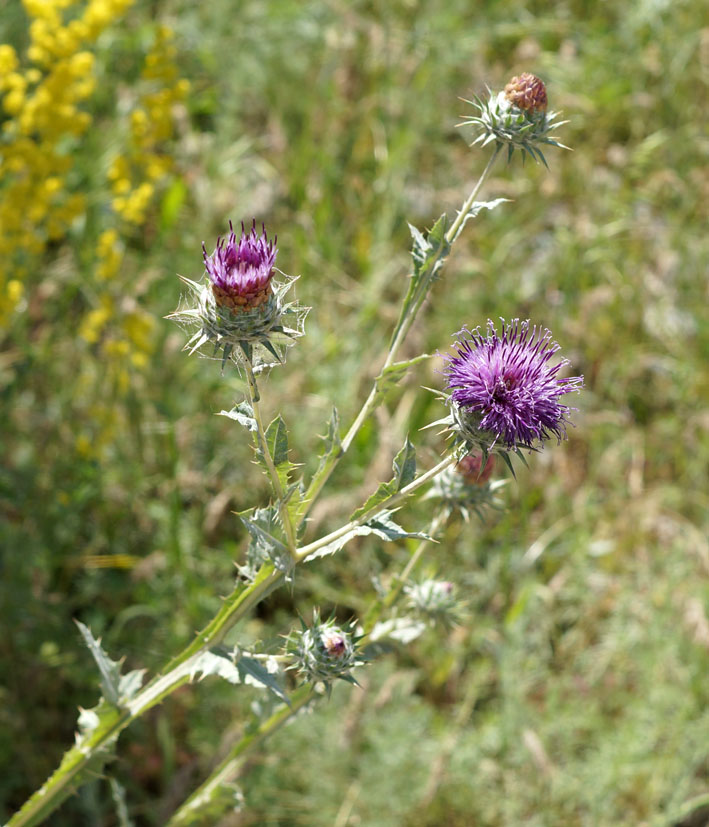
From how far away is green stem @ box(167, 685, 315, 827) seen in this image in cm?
238

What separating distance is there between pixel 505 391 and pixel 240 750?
1.39 metres

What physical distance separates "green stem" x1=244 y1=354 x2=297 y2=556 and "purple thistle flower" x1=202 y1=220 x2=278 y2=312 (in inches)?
5.1

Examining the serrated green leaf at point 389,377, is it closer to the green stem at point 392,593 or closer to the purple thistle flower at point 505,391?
the purple thistle flower at point 505,391

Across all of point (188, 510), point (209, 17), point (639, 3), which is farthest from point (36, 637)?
point (639, 3)

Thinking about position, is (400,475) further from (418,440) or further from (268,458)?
(418,440)

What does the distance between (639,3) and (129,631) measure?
5493mm

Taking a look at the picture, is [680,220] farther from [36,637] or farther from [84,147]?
[36,637]

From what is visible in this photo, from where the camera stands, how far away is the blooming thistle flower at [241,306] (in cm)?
176

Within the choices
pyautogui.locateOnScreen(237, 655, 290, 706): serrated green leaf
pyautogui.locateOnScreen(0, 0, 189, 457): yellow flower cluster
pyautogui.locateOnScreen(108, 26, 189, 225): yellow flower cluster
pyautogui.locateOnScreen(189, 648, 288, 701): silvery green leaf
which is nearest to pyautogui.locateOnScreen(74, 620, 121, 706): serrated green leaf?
pyautogui.locateOnScreen(189, 648, 288, 701): silvery green leaf

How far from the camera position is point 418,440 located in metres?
4.73

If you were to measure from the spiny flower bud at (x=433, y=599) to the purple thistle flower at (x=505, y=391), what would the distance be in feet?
2.41

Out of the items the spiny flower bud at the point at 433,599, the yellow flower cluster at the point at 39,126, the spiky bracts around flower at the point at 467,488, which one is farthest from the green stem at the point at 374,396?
the yellow flower cluster at the point at 39,126

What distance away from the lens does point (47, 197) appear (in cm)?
387

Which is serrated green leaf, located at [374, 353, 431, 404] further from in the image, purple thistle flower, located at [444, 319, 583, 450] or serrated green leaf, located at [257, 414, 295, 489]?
serrated green leaf, located at [257, 414, 295, 489]
